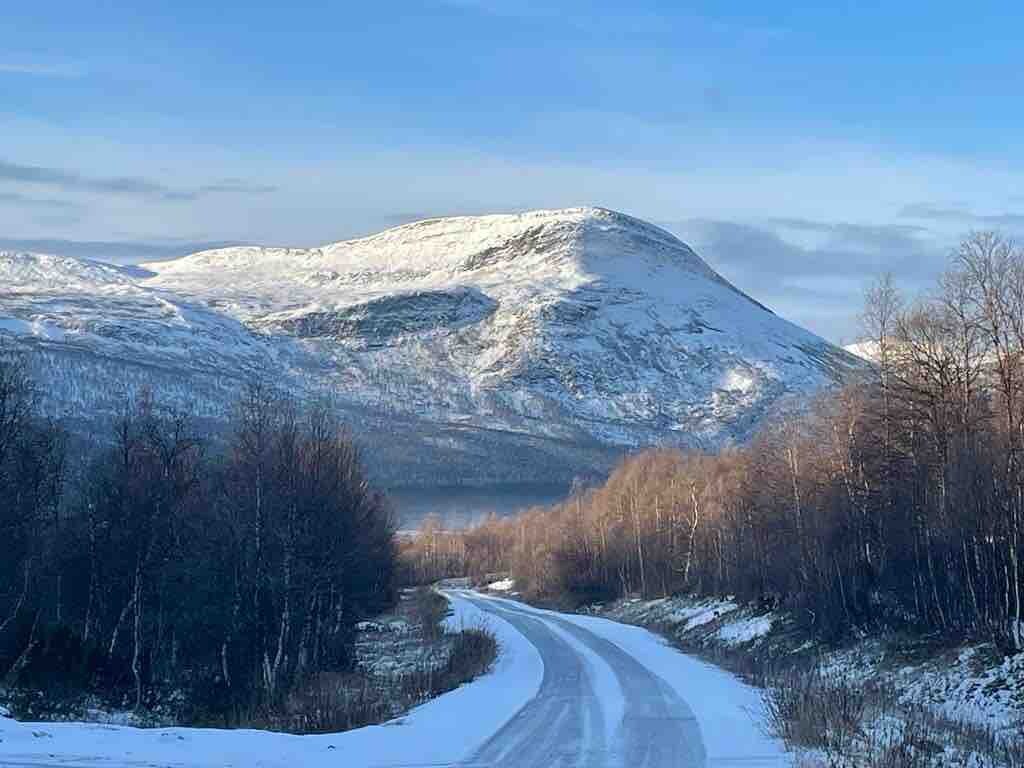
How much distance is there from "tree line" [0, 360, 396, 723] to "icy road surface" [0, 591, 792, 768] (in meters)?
10.4

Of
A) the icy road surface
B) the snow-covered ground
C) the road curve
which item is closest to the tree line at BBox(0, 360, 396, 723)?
the road curve

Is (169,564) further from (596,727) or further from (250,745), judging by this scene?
(250,745)

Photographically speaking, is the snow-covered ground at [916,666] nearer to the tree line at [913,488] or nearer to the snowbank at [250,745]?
the tree line at [913,488]

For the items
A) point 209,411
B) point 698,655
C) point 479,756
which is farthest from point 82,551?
point 209,411

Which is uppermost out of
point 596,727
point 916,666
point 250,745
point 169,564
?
point 250,745

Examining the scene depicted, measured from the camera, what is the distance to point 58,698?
111ft

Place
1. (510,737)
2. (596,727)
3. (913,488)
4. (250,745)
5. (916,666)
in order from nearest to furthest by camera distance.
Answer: (250,745), (510,737), (596,727), (916,666), (913,488)

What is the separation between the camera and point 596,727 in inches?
824

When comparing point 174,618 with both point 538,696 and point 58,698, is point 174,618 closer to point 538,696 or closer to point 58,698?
point 58,698

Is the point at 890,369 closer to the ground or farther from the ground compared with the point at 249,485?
farther from the ground

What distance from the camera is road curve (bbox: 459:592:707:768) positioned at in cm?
1732

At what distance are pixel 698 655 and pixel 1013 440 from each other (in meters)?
12.8

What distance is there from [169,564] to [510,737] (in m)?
24.9

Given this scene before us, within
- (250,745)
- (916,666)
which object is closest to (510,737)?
(250,745)
